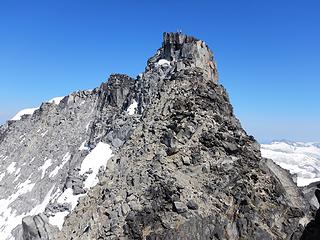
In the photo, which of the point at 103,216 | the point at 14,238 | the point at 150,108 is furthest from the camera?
the point at 14,238

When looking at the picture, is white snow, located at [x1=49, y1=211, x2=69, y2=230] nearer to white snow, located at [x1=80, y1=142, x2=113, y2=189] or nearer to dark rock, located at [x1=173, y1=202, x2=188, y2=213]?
white snow, located at [x1=80, y1=142, x2=113, y2=189]

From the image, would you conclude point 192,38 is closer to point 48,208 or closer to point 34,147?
point 48,208

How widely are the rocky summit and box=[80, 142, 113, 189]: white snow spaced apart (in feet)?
0.65

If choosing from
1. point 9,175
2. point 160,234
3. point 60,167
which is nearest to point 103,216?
point 160,234

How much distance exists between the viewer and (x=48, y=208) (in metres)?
58.3

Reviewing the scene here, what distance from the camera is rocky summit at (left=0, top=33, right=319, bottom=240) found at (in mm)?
37812

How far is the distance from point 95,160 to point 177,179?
91.7ft

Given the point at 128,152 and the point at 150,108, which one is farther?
the point at 150,108

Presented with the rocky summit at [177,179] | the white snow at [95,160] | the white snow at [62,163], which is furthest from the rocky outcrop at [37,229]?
the white snow at [62,163]

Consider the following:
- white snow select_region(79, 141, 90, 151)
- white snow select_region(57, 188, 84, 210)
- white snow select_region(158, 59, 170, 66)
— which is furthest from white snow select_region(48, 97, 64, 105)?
white snow select_region(57, 188, 84, 210)

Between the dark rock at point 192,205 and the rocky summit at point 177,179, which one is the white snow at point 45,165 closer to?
the rocky summit at point 177,179

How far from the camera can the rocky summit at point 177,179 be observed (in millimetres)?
37812

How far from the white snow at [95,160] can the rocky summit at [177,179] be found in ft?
0.65

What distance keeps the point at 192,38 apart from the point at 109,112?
2408cm
